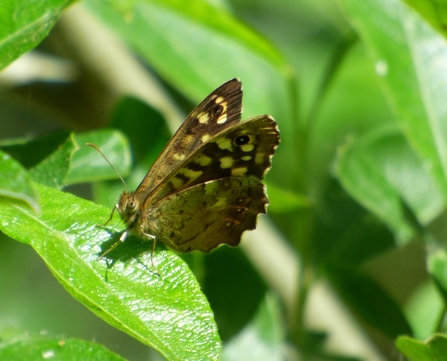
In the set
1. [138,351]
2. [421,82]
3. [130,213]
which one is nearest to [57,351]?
[130,213]

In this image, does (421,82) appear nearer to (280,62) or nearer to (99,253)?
(280,62)

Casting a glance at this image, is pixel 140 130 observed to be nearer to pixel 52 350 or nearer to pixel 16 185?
pixel 52 350

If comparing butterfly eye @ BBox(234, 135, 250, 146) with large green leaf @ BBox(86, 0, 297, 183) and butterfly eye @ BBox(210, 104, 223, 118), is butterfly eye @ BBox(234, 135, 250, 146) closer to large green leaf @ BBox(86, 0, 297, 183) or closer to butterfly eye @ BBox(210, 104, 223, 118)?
butterfly eye @ BBox(210, 104, 223, 118)

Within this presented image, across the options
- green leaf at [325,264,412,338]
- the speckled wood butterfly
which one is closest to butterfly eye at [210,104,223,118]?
the speckled wood butterfly

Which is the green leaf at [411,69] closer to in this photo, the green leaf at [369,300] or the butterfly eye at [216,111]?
the green leaf at [369,300]

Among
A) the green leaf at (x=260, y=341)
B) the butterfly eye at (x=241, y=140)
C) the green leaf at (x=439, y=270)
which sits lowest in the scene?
the green leaf at (x=439, y=270)

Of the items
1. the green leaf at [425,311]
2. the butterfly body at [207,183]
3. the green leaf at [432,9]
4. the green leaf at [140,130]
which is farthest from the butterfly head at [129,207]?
the green leaf at [425,311]
